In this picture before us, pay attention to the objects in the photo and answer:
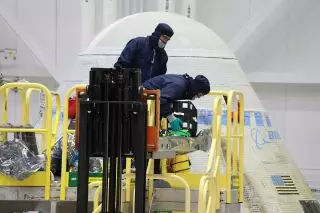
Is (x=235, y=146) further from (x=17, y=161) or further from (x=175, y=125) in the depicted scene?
(x=17, y=161)

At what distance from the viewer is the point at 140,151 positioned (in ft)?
14.5

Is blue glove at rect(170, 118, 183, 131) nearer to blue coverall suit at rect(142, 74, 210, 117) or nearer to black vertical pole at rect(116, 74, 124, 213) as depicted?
blue coverall suit at rect(142, 74, 210, 117)


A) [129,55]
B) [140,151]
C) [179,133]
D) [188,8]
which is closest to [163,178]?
[179,133]

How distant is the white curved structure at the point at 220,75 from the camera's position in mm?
8359

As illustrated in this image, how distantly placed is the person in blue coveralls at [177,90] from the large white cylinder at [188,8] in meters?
7.09

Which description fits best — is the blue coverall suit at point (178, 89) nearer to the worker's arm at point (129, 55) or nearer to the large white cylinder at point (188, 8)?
the worker's arm at point (129, 55)

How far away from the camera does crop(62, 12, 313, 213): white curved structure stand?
8359 mm

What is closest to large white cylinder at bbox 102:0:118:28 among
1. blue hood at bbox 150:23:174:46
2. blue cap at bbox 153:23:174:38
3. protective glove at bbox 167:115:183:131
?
blue hood at bbox 150:23:174:46

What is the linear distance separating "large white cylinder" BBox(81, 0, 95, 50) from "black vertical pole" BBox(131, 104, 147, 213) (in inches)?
329

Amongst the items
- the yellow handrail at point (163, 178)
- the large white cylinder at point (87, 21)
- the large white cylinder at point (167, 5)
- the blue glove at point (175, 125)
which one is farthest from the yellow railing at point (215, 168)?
the large white cylinder at point (87, 21)

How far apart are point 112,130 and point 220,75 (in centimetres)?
477

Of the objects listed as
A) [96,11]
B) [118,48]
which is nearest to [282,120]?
[96,11]

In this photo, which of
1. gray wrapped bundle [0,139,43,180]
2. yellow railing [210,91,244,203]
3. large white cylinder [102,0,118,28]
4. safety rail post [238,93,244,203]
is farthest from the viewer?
large white cylinder [102,0,118,28]

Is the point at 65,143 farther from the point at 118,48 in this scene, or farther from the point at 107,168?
the point at 118,48
